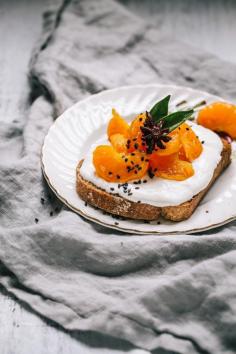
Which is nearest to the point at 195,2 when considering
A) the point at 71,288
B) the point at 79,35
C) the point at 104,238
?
the point at 79,35

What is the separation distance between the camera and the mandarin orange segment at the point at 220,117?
3.75m

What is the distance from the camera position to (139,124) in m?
3.36

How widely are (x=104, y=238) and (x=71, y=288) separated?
35 cm

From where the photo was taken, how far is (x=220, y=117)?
3.75 m

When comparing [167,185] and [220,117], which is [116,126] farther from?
[220,117]

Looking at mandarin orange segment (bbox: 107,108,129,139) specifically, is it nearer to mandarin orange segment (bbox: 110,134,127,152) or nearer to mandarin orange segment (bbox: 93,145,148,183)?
mandarin orange segment (bbox: 110,134,127,152)

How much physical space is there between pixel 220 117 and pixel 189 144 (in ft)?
1.65

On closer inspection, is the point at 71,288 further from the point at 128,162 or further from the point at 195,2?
the point at 195,2

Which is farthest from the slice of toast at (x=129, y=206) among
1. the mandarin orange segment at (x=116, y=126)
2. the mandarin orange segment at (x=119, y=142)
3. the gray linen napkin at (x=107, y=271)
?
the mandarin orange segment at (x=116, y=126)

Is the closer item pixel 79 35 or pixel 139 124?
pixel 139 124

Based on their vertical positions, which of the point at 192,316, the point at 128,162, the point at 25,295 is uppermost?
the point at 128,162

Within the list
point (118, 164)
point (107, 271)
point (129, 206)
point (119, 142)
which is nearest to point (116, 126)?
point (119, 142)

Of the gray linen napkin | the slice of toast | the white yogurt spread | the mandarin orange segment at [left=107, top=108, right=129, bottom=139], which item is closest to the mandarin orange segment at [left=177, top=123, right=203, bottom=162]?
the white yogurt spread

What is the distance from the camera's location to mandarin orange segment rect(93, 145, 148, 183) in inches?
126
